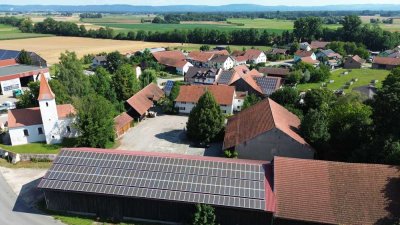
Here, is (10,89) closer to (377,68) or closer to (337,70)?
(337,70)

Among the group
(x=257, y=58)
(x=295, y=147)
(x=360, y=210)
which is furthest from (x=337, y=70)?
(x=360, y=210)

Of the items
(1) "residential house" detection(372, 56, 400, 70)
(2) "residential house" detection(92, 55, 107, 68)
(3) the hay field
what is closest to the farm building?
(2) "residential house" detection(92, 55, 107, 68)

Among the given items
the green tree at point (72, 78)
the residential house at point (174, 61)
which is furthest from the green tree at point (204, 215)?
the residential house at point (174, 61)

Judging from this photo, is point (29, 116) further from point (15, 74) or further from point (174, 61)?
point (174, 61)

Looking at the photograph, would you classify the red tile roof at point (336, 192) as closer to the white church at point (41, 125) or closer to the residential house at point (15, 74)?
the white church at point (41, 125)

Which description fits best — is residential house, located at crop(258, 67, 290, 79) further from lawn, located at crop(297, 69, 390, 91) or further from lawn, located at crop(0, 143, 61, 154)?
lawn, located at crop(0, 143, 61, 154)

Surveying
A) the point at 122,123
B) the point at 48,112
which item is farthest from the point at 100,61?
the point at 48,112
